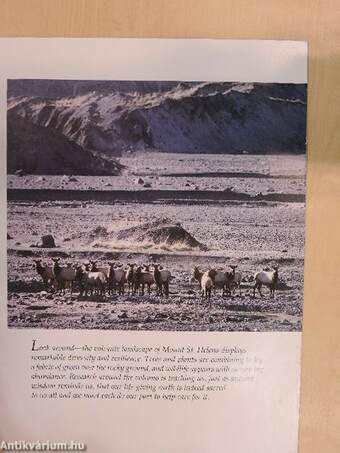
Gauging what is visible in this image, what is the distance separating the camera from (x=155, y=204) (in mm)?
427

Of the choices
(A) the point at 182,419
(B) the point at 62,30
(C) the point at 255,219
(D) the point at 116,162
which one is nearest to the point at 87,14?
(B) the point at 62,30

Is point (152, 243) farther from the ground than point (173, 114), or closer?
closer

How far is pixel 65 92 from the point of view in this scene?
0.42m

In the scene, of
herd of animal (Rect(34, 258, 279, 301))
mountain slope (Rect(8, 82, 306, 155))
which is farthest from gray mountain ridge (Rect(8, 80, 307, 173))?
herd of animal (Rect(34, 258, 279, 301))

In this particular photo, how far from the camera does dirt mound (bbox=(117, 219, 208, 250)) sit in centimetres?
43

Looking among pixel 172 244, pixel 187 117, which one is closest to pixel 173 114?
pixel 187 117

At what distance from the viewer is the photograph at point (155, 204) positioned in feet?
1.39

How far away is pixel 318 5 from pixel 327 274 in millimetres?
236

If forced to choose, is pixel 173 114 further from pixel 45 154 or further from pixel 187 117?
pixel 45 154

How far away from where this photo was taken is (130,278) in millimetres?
430

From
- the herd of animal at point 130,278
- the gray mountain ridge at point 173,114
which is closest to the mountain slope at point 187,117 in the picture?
the gray mountain ridge at point 173,114

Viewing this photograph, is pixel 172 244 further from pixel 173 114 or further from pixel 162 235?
pixel 173 114

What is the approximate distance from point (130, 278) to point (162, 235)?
5cm

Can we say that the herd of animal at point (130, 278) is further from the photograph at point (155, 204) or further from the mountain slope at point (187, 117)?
the mountain slope at point (187, 117)
